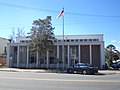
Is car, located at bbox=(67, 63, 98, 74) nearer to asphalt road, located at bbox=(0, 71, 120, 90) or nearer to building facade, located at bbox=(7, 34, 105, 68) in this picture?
asphalt road, located at bbox=(0, 71, 120, 90)

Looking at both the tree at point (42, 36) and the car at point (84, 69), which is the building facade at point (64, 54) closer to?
the tree at point (42, 36)

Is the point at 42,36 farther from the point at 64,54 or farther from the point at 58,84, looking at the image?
the point at 58,84

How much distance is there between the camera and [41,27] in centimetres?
4534

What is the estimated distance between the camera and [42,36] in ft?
145

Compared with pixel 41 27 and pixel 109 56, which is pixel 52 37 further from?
pixel 109 56

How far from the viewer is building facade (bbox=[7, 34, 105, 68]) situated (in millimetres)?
45578

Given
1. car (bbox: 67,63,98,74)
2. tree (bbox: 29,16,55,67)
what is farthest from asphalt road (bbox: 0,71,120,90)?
tree (bbox: 29,16,55,67)

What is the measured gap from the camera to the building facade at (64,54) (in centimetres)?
4558

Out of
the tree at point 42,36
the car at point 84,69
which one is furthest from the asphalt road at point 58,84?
the tree at point 42,36

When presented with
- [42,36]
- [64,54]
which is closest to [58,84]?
[42,36]

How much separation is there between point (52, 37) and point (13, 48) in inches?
418

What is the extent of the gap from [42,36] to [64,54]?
6467mm

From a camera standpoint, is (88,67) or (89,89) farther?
(88,67)

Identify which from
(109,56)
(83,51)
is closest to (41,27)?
(83,51)
